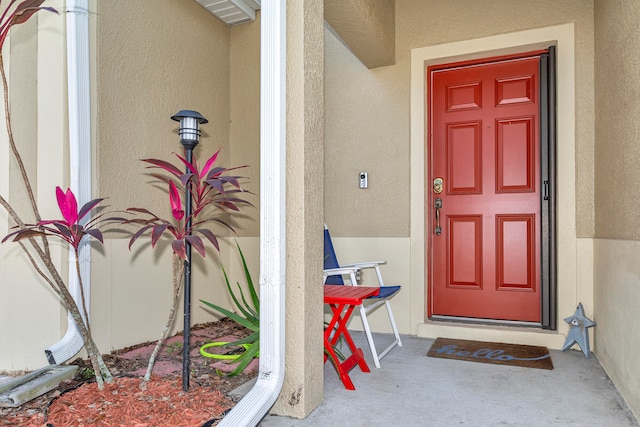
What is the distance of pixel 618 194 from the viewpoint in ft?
7.87

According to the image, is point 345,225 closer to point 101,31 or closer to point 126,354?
point 126,354

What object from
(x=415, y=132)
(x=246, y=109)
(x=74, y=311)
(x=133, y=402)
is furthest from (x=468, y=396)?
(x=246, y=109)

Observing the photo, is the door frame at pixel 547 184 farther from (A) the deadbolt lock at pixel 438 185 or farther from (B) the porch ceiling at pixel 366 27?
(B) the porch ceiling at pixel 366 27

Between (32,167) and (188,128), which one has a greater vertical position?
(188,128)

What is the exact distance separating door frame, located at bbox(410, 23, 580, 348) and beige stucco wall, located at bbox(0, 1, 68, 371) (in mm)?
2404

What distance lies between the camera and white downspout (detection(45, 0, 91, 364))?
7.00 ft

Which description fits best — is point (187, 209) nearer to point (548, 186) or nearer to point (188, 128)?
point (188, 128)

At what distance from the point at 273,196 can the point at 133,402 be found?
3.36 ft

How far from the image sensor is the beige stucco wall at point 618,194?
2.08 metres

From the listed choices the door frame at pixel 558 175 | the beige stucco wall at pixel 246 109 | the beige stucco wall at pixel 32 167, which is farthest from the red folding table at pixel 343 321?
the beige stucco wall at pixel 246 109

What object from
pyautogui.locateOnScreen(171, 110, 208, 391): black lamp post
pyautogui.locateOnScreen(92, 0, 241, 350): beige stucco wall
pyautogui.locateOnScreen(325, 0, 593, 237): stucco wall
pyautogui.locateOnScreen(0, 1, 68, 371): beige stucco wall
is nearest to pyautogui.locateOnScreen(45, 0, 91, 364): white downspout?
pyautogui.locateOnScreen(0, 1, 68, 371): beige stucco wall

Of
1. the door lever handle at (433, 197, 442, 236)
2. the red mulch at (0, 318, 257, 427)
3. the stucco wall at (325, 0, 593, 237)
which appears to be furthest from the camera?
the door lever handle at (433, 197, 442, 236)

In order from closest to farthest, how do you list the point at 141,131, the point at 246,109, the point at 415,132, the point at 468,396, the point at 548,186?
1. the point at 468,396
2. the point at 141,131
3. the point at 548,186
4. the point at 415,132
5. the point at 246,109

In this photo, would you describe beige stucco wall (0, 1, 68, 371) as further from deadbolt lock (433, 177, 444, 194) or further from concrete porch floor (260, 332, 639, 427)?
deadbolt lock (433, 177, 444, 194)
